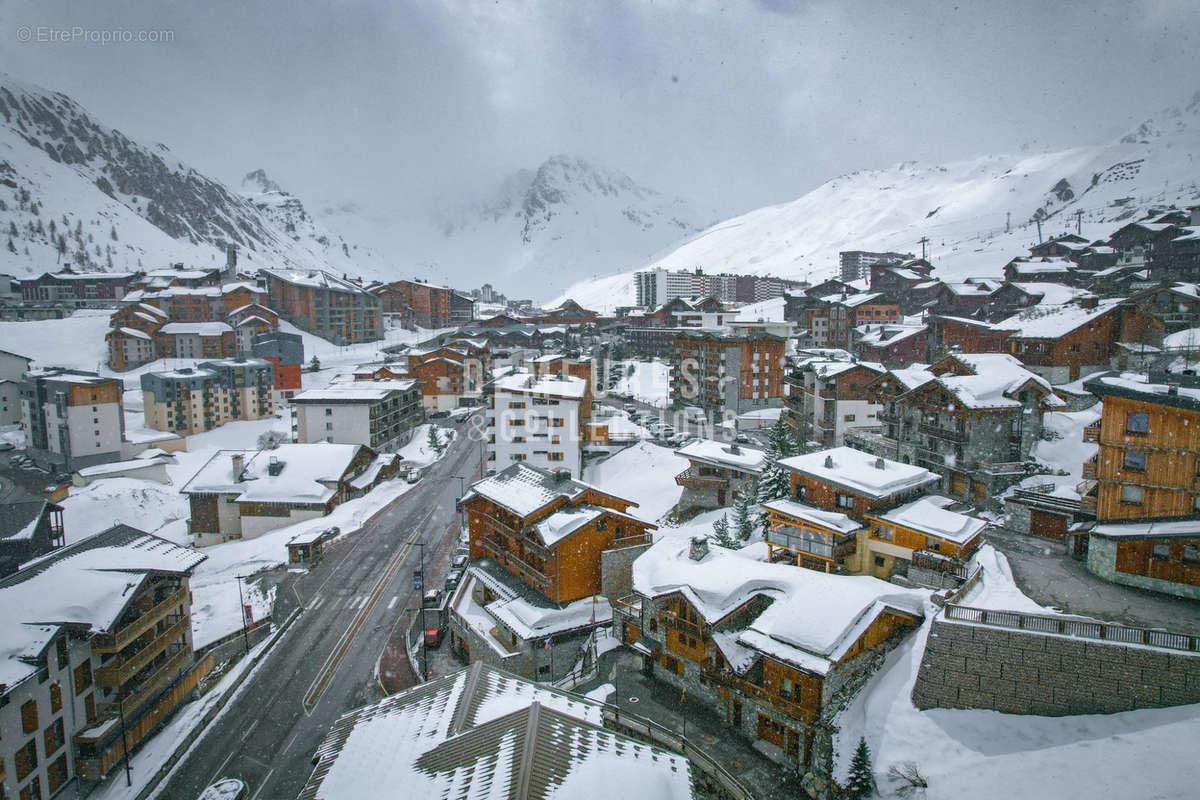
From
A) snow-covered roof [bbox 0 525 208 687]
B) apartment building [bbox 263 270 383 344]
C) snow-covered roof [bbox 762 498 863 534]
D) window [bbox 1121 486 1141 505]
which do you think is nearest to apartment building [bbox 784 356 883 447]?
snow-covered roof [bbox 762 498 863 534]

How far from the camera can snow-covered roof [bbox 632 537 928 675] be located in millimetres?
18156

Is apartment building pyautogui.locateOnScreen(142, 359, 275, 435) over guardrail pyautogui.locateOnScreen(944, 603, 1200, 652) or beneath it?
over

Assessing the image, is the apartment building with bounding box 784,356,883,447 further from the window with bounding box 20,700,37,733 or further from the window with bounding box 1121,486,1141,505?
the window with bounding box 20,700,37,733

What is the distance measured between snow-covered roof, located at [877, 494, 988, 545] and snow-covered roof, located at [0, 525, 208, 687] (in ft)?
90.0

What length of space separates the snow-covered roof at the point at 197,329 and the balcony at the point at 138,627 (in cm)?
6711

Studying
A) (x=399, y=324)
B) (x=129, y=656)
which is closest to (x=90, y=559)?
(x=129, y=656)

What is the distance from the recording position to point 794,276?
122m

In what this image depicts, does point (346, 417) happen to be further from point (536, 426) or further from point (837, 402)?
point (837, 402)

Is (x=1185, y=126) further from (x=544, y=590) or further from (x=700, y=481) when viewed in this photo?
(x=544, y=590)

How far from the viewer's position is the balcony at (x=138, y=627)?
2256 cm

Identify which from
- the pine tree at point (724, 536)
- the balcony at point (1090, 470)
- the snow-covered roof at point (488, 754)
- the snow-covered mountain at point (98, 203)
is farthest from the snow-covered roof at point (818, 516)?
the snow-covered mountain at point (98, 203)

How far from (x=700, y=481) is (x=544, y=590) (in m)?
12.6

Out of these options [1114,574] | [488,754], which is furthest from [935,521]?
[488,754]

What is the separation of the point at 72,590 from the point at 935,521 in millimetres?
30420
